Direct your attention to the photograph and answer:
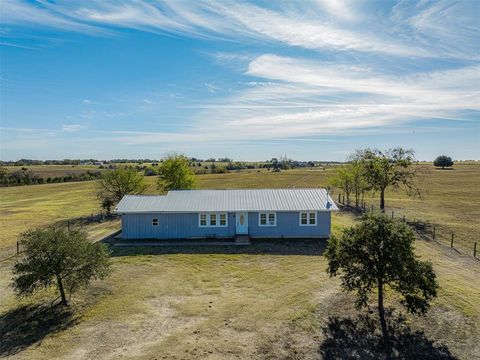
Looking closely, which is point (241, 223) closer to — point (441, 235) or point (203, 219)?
point (203, 219)

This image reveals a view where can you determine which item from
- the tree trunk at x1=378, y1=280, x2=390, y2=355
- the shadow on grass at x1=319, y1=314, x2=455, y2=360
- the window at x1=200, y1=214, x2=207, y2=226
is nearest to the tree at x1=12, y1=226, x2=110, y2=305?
the shadow on grass at x1=319, y1=314, x2=455, y2=360

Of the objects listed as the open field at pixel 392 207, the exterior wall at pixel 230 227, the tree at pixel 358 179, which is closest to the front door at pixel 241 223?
the exterior wall at pixel 230 227

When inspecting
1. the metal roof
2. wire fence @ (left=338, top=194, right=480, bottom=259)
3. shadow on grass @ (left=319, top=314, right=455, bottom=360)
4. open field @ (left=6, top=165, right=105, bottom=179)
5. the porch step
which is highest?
open field @ (left=6, top=165, right=105, bottom=179)

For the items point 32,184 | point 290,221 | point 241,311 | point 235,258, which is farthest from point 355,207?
point 32,184

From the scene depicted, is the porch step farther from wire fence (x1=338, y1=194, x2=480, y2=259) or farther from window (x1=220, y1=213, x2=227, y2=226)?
wire fence (x1=338, y1=194, x2=480, y2=259)

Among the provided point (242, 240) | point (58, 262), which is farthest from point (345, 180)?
point (58, 262)

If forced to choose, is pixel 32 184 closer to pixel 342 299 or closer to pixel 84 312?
pixel 84 312
